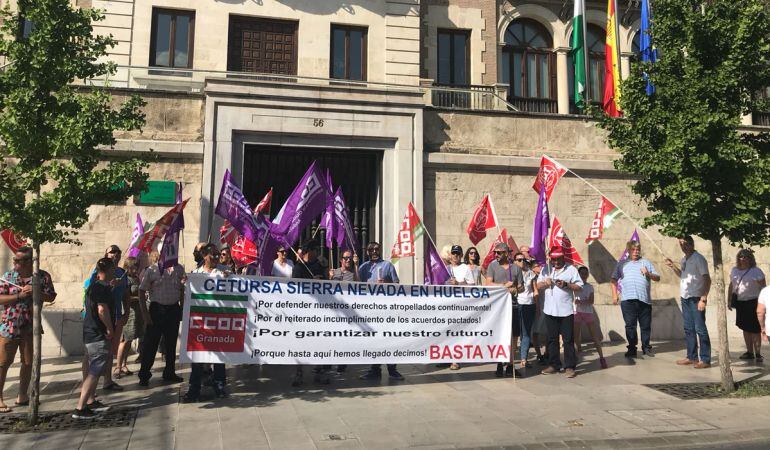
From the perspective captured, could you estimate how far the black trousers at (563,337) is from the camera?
888 centimetres

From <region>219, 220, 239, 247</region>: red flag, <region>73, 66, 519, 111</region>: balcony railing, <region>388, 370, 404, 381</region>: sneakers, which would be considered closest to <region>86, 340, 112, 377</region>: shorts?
<region>388, 370, 404, 381</region>: sneakers

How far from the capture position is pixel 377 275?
29.5ft

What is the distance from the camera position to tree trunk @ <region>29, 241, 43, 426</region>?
6.13 meters

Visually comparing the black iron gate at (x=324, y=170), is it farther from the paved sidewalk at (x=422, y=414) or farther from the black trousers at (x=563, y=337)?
the black trousers at (x=563, y=337)

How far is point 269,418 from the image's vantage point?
20.9ft

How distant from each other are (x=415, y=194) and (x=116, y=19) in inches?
365

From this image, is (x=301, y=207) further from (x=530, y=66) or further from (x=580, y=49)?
(x=530, y=66)

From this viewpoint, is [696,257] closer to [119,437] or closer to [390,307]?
[390,307]

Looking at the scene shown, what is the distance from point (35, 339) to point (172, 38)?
11212 mm

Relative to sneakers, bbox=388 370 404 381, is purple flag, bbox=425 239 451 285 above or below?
above

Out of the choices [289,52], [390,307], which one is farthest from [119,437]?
[289,52]

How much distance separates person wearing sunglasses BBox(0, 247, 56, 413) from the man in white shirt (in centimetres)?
970

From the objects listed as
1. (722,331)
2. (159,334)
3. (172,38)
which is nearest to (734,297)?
(722,331)

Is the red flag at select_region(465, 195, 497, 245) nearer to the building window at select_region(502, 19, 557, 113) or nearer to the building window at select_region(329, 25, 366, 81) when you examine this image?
the building window at select_region(329, 25, 366, 81)
